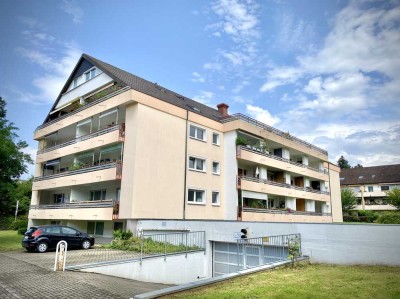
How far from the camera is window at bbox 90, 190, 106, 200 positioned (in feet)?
90.4

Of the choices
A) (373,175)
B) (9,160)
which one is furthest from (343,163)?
(9,160)

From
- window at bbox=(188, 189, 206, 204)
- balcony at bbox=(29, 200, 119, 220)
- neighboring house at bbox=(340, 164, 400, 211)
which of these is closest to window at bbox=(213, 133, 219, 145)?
window at bbox=(188, 189, 206, 204)

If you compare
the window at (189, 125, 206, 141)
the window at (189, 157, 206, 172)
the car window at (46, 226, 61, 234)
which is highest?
the window at (189, 125, 206, 141)

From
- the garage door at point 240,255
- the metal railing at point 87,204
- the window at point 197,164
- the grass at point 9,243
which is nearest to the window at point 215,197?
the window at point 197,164

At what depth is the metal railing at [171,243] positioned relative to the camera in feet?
60.2

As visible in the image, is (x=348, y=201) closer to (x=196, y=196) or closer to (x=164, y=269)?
(x=196, y=196)

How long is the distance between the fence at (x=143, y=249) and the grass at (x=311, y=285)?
280 inches

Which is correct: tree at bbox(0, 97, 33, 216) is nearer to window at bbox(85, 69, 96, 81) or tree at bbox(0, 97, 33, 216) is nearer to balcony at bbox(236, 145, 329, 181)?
window at bbox(85, 69, 96, 81)

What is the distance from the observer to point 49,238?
65.8 ft

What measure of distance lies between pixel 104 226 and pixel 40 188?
1090 centimetres

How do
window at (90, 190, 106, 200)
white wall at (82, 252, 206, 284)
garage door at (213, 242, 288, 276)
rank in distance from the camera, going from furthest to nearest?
window at (90, 190, 106, 200) → garage door at (213, 242, 288, 276) → white wall at (82, 252, 206, 284)

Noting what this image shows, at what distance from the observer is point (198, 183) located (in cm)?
2742

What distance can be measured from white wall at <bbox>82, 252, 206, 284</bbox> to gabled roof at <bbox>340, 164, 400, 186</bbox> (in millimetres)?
66045

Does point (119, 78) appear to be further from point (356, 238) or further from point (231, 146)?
point (356, 238)
